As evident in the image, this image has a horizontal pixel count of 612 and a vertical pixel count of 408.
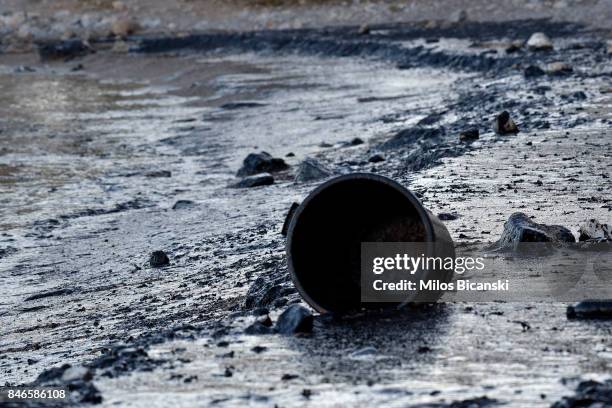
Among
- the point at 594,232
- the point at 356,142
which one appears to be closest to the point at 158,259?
the point at 594,232

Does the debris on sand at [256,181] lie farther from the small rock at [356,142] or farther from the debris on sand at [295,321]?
the debris on sand at [295,321]

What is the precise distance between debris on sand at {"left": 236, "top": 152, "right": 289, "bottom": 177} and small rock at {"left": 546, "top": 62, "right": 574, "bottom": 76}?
206 inches

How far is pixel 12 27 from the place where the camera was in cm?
3906

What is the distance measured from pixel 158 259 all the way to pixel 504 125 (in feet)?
13.4

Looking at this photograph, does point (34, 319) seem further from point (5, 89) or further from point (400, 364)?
point (5, 89)

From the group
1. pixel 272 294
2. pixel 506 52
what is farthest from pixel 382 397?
pixel 506 52

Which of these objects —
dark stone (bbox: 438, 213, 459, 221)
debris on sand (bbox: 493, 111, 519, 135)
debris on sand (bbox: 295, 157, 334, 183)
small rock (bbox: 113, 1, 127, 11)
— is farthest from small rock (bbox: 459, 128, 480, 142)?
small rock (bbox: 113, 1, 127, 11)

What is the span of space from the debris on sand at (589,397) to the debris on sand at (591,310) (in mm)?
881

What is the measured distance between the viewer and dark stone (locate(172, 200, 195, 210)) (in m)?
10.4

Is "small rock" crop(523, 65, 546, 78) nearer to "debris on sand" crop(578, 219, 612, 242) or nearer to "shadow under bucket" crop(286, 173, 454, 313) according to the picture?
"debris on sand" crop(578, 219, 612, 242)

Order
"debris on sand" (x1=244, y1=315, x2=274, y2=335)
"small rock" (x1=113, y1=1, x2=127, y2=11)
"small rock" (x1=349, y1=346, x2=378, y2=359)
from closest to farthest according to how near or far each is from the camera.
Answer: "small rock" (x1=349, y1=346, x2=378, y2=359), "debris on sand" (x1=244, y1=315, x2=274, y2=335), "small rock" (x1=113, y1=1, x2=127, y2=11)

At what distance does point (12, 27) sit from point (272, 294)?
35321 millimetres

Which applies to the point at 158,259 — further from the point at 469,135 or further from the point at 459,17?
the point at 459,17

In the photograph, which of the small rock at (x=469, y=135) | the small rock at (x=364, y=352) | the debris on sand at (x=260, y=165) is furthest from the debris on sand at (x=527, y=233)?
the debris on sand at (x=260, y=165)
